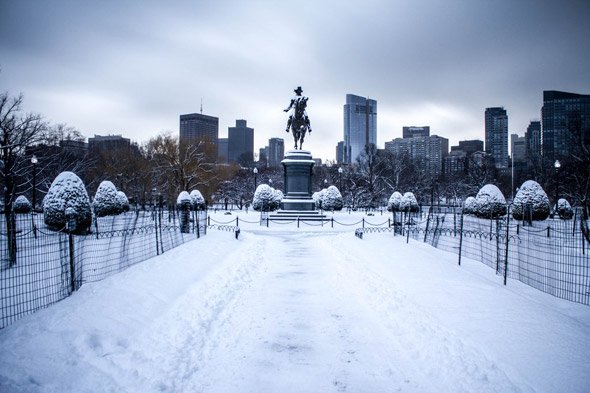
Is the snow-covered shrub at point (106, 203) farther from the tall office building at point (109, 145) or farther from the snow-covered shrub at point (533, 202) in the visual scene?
the tall office building at point (109, 145)

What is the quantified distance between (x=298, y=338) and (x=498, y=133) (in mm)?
201262

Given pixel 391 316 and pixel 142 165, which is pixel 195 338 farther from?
pixel 142 165

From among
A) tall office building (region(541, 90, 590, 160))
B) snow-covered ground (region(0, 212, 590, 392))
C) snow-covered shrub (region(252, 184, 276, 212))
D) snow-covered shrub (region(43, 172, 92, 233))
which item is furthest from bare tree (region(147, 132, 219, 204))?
tall office building (region(541, 90, 590, 160))

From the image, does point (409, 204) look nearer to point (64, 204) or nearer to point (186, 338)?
point (64, 204)

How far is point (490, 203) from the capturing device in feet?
94.8

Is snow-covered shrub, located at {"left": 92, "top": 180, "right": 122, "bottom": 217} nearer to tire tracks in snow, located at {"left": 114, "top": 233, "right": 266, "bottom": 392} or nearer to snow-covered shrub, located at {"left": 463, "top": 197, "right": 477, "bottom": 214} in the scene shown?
tire tracks in snow, located at {"left": 114, "top": 233, "right": 266, "bottom": 392}

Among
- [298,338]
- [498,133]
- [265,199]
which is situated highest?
[498,133]

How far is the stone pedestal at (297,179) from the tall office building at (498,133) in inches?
6334

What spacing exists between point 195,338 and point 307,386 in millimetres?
2088

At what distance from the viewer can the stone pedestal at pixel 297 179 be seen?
98.3ft

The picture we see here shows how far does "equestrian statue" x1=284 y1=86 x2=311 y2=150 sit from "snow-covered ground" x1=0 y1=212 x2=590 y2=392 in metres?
24.5

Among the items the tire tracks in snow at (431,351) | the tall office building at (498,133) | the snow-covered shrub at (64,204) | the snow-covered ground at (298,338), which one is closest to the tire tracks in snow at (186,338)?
the snow-covered ground at (298,338)

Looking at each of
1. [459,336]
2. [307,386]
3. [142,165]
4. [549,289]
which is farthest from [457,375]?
[142,165]

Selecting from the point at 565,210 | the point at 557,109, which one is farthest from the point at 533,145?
the point at 565,210
